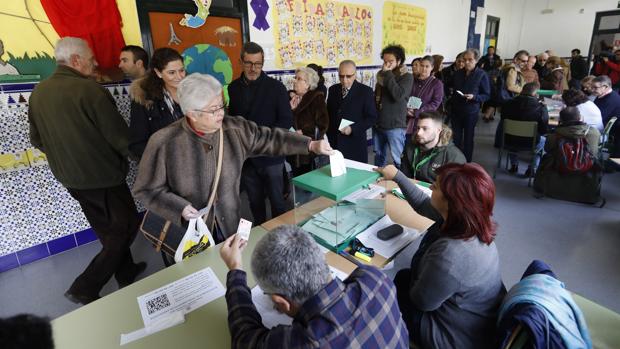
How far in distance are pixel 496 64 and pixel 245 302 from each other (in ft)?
28.2

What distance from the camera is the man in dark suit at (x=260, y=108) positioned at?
2570 millimetres

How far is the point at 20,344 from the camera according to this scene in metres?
0.61

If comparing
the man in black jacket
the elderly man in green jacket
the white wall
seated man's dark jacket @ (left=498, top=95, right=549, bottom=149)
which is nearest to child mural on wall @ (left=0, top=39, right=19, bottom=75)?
the elderly man in green jacket

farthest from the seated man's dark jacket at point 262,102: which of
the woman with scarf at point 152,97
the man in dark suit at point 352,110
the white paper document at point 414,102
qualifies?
the white paper document at point 414,102

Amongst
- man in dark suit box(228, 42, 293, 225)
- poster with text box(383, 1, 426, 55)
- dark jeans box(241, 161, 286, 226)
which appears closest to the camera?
man in dark suit box(228, 42, 293, 225)

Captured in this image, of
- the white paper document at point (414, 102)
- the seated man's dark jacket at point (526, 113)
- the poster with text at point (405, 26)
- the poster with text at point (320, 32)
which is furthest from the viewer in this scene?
the poster with text at point (405, 26)

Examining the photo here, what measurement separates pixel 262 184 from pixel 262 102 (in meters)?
0.68

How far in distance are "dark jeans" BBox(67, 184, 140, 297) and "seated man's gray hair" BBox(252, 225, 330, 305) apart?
179cm

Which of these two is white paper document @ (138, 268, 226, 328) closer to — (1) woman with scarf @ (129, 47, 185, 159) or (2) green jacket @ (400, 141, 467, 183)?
(1) woman with scarf @ (129, 47, 185, 159)

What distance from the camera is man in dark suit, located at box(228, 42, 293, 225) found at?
2.57 metres

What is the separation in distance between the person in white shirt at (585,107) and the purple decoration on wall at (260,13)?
358 centimetres

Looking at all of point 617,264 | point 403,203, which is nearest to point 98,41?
point 403,203

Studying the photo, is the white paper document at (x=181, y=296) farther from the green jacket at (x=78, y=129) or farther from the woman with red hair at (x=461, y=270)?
the green jacket at (x=78, y=129)

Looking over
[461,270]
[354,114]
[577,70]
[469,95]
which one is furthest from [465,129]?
[577,70]
